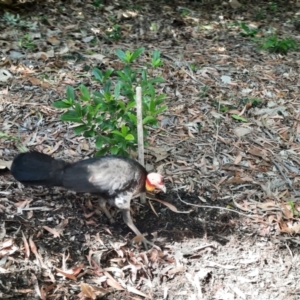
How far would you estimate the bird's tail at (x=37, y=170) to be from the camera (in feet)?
10.4

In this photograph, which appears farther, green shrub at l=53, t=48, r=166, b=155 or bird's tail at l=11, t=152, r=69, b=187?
green shrub at l=53, t=48, r=166, b=155

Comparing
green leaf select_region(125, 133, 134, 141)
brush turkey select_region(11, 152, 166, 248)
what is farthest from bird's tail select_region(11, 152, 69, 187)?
green leaf select_region(125, 133, 134, 141)

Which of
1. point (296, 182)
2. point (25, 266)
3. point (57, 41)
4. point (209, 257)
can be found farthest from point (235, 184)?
point (57, 41)

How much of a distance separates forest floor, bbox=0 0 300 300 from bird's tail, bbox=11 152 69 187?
0.32m

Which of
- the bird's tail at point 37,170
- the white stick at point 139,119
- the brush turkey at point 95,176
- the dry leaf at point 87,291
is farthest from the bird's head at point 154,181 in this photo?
the dry leaf at point 87,291

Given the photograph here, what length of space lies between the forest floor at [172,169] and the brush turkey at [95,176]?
0.98 ft

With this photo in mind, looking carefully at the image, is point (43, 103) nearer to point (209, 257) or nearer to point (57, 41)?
point (57, 41)

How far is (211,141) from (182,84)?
1.03 m

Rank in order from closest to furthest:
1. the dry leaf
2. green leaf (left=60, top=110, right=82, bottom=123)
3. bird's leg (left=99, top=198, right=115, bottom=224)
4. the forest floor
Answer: the dry leaf
the forest floor
green leaf (left=60, top=110, right=82, bottom=123)
bird's leg (left=99, top=198, right=115, bottom=224)

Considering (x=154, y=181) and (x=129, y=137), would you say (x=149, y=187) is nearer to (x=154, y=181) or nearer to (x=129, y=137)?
(x=154, y=181)

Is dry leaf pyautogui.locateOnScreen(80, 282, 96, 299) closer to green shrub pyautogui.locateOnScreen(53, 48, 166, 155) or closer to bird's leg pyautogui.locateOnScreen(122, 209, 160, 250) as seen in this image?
bird's leg pyautogui.locateOnScreen(122, 209, 160, 250)

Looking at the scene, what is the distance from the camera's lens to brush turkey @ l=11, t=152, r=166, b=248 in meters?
3.17

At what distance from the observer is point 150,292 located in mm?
3088

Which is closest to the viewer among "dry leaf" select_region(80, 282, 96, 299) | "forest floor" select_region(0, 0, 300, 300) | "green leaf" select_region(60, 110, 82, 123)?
"dry leaf" select_region(80, 282, 96, 299)
